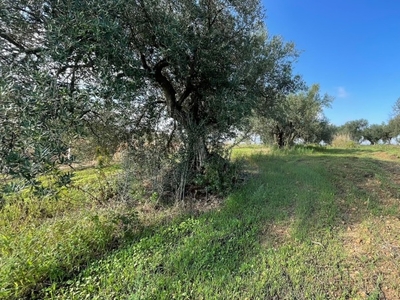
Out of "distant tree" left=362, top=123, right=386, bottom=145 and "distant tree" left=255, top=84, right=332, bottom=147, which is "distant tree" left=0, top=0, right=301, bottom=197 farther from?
"distant tree" left=362, top=123, right=386, bottom=145

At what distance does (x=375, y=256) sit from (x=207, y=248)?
2000mm

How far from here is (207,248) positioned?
8.91ft

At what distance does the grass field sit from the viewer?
2084 millimetres

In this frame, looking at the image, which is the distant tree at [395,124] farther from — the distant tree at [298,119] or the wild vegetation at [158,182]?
the wild vegetation at [158,182]

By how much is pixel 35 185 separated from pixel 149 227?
1715 mm

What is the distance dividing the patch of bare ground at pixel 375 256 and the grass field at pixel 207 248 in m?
0.01

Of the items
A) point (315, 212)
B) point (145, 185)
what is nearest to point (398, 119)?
point (315, 212)

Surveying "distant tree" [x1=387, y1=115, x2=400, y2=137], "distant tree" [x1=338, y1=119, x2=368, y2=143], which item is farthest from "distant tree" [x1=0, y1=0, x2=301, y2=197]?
"distant tree" [x1=338, y1=119, x2=368, y2=143]

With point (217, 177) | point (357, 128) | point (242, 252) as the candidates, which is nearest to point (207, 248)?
point (242, 252)

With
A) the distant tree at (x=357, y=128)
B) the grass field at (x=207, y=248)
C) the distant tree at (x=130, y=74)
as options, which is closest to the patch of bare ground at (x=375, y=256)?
the grass field at (x=207, y=248)

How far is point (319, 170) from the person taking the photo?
250 inches

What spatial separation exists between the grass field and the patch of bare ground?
0.01m

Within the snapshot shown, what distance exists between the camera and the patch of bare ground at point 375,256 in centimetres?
206

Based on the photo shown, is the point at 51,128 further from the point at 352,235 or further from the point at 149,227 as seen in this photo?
the point at 352,235
